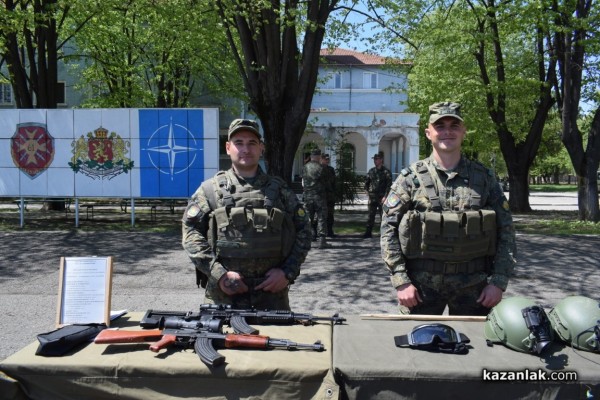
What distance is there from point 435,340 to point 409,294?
0.78 m

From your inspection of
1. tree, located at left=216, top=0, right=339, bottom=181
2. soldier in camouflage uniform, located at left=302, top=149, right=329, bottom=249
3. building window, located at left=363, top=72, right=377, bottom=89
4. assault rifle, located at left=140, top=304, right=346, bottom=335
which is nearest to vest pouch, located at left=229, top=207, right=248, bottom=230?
assault rifle, located at left=140, top=304, right=346, bottom=335

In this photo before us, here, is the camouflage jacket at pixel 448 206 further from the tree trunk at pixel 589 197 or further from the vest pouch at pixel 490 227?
the tree trunk at pixel 589 197

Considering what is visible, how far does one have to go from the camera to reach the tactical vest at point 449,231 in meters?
3.08

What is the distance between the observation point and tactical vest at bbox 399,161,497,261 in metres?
3.08

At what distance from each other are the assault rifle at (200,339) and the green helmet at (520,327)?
2.66 feet

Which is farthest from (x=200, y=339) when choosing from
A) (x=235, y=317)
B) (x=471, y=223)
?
(x=471, y=223)

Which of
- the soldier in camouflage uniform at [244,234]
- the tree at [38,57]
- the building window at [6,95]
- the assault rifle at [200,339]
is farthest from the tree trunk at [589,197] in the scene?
the building window at [6,95]

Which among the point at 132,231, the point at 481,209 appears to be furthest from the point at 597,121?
the point at 481,209

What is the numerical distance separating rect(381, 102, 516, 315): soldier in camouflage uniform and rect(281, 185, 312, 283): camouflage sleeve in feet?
1.75

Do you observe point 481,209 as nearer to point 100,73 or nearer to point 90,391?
point 90,391

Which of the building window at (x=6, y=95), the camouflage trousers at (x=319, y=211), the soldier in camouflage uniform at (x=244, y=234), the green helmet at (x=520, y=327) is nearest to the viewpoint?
the green helmet at (x=520, y=327)

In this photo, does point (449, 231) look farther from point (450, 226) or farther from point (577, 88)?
point (577, 88)

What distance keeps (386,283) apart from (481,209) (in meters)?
4.48

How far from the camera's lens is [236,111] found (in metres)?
25.7
